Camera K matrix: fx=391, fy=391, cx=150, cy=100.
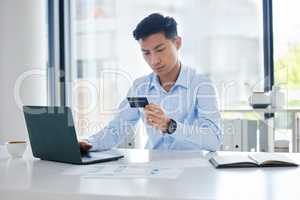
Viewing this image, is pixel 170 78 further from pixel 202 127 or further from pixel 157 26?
pixel 202 127

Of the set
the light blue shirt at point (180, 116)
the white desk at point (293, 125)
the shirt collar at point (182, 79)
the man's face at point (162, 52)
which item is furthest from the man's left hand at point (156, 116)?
the white desk at point (293, 125)

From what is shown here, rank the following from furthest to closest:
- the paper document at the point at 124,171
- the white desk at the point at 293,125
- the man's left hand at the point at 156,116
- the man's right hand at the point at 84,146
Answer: the white desk at the point at 293,125 < the man's left hand at the point at 156,116 < the man's right hand at the point at 84,146 < the paper document at the point at 124,171

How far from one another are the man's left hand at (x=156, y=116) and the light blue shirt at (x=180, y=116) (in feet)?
0.36

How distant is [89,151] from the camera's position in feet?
5.31

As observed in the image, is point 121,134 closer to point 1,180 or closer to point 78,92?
point 1,180

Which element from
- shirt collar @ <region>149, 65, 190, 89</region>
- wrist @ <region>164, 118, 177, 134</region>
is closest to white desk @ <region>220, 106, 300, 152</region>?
shirt collar @ <region>149, 65, 190, 89</region>

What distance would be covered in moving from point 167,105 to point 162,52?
1.21ft

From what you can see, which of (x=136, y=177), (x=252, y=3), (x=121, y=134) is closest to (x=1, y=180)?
(x=136, y=177)

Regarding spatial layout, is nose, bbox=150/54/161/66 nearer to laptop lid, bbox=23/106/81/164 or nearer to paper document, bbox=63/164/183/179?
laptop lid, bbox=23/106/81/164

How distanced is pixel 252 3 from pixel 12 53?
2.12 metres

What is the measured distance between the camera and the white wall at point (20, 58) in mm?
3275

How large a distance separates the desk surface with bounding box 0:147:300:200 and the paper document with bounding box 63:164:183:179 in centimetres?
3

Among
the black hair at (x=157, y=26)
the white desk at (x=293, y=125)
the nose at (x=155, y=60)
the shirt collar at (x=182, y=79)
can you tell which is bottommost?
the white desk at (x=293, y=125)

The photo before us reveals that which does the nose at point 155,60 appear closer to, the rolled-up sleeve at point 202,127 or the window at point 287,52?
the rolled-up sleeve at point 202,127
